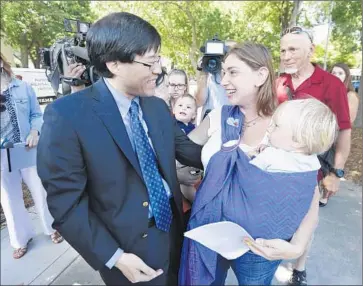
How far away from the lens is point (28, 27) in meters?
1.80

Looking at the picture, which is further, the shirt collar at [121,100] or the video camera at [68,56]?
the video camera at [68,56]

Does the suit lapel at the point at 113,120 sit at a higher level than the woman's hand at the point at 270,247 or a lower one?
higher

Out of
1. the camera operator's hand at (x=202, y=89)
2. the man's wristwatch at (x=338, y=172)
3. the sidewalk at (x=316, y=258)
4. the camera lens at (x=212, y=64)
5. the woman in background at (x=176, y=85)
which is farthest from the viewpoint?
the woman in background at (x=176, y=85)

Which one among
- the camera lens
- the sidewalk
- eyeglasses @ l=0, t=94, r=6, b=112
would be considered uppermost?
the camera lens

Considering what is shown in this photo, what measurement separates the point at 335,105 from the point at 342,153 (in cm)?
37

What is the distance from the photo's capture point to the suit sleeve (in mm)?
904

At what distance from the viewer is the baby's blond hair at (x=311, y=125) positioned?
0.95 meters

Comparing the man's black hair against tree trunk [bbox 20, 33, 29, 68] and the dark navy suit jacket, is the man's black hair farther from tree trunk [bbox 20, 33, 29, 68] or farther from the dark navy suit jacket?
tree trunk [bbox 20, 33, 29, 68]

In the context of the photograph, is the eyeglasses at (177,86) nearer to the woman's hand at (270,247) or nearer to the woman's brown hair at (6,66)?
the woman's brown hair at (6,66)

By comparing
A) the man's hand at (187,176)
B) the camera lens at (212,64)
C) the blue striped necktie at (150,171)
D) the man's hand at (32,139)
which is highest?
the camera lens at (212,64)

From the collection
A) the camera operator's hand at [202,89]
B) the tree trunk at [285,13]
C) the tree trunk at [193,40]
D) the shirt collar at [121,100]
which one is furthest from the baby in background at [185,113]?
the tree trunk at [285,13]

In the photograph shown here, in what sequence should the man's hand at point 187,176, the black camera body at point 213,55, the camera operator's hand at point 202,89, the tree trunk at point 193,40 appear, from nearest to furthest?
the man's hand at point 187,176, the black camera body at point 213,55, the camera operator's hand at point 202,89, the tree trunk at point 193,40

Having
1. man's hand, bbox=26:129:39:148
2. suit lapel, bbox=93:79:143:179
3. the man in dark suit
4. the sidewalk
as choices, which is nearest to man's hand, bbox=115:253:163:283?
the man in dark suit

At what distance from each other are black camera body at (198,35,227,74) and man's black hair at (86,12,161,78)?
111cm
